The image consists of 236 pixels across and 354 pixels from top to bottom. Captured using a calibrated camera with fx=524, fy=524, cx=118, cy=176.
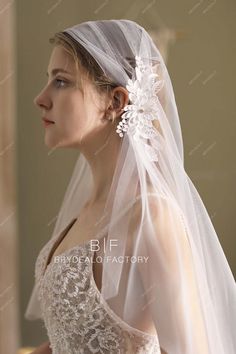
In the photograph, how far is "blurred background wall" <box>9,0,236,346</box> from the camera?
1469 millimetres

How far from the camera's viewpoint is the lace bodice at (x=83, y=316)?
35.2 inches

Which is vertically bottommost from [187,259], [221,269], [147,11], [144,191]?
[221,269]

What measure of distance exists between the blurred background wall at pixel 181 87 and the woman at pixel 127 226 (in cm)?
50

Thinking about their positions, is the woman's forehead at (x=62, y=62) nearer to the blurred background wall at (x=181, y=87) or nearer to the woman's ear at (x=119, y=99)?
the woman's ear at (x=119, y=99)

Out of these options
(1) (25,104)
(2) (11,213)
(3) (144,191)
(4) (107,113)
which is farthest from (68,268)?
(1) (25,104)

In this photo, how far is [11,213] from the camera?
5.02 feet

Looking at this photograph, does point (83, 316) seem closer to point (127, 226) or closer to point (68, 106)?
point (127, 226)

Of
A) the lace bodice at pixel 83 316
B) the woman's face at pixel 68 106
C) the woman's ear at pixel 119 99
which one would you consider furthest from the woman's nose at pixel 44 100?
the lace bodice at pixel 83 316

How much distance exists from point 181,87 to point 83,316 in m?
0.80

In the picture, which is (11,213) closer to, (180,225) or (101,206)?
(101,206)

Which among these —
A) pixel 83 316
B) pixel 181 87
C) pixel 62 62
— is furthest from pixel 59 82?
pixel 181 87

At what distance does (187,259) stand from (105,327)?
185 millimetres

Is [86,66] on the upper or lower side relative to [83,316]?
upper

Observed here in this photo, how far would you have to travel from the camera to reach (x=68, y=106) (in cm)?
98
